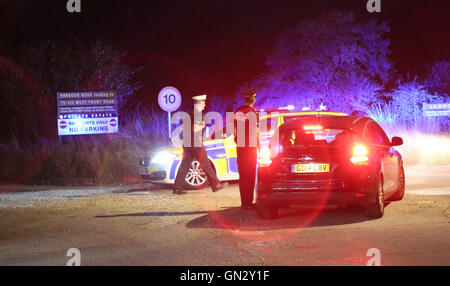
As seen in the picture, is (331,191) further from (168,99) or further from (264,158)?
(168,99)

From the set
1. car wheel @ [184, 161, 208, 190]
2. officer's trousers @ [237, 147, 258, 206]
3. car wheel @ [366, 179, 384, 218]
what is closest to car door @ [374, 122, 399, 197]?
car wheel @ [366, 179, 384, 218]

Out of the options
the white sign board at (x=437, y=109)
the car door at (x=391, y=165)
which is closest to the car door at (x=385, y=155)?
the car door at (x=391, y=165)

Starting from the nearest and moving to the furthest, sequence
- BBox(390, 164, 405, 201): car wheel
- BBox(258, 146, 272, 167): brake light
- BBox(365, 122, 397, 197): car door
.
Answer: BBox(258, 146, 272, 167): brake light, BBox(365, 122, 397, 197): car door, BBox(390, 164, 405, 201): car wheel

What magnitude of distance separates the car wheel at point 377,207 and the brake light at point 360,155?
43cm

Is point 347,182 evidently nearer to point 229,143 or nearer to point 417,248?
point 417,248

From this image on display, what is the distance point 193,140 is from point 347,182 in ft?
15.2

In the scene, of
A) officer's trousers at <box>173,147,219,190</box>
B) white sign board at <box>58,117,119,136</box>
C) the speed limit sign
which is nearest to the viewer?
officer's trousers at <box>173,147,219,190</box>

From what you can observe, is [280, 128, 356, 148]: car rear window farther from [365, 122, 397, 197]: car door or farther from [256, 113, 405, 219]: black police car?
[365, 122, 397, 197]: car door

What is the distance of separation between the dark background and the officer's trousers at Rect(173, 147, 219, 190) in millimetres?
28986

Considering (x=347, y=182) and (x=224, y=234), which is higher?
(x=347, y=182)

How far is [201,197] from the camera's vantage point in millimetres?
13305

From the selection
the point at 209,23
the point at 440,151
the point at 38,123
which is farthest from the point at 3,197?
the point at 209,23

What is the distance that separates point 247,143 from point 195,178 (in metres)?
4.02

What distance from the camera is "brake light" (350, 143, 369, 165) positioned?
9.34 m
